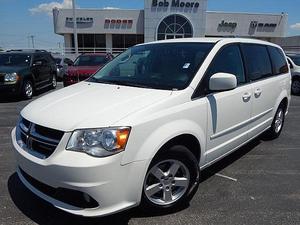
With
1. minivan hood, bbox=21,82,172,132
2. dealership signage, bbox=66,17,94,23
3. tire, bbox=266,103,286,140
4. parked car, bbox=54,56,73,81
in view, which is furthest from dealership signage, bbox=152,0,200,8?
minivan hood, bbox=21,82,172,132

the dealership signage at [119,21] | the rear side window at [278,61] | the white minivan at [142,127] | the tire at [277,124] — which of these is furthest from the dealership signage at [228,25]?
the white minivan at [142,127]

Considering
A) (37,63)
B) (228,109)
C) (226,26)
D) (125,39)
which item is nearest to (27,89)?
(37,63)

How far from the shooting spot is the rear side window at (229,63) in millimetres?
4004

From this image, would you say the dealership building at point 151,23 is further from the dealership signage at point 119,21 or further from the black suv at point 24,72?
the black suv at point 24,72

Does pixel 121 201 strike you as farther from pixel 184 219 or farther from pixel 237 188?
pixel 237 188

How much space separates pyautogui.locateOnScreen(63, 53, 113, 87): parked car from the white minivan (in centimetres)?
626

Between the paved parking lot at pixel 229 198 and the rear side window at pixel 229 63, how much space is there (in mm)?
1318

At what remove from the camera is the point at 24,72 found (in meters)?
11.4

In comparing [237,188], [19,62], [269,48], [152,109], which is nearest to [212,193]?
[237,188]

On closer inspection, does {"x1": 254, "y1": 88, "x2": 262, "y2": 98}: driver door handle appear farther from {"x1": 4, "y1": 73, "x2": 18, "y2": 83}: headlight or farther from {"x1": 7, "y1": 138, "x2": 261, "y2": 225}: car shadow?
{"x1": 4, "y1": 73, "x2": 18, "y2": 83}: headlight

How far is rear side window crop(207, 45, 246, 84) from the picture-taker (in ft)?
13.1

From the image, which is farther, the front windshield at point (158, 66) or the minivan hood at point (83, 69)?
the minivan hood at point (83, 69)

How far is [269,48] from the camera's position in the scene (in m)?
5.77

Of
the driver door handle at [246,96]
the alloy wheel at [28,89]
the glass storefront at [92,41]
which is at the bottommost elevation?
the glass storefront at [92,41]
